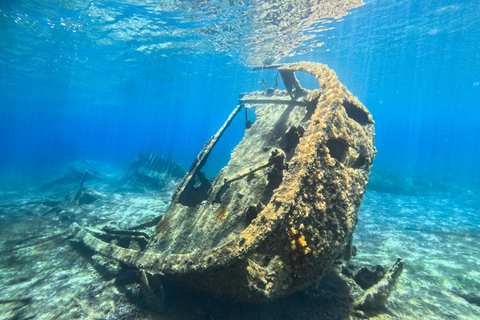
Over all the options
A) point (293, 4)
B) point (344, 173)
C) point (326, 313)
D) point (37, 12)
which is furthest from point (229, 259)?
point (37, 12)

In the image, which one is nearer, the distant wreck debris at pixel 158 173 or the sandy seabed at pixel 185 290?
the sandy seabed at pixel 185 290

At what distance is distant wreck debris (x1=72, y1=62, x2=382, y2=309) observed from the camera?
2.27 meters

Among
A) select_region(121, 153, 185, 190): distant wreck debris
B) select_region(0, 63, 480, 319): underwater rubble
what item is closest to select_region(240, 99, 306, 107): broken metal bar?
select_region(0, 63, 480, 319): underwater rubble

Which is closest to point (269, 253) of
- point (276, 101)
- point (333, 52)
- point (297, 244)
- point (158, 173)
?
point (297, 244)

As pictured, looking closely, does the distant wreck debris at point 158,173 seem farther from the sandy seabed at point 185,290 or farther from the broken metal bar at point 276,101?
the broken metal bar at point 276,101

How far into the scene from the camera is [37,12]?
47.3 feet

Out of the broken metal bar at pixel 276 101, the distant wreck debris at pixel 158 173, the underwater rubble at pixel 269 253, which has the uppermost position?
the broken metal bar at pixel 276 101

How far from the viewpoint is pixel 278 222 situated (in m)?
2.20

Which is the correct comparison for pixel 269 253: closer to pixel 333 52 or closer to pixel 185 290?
pixel 185 290

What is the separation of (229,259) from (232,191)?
2165mm

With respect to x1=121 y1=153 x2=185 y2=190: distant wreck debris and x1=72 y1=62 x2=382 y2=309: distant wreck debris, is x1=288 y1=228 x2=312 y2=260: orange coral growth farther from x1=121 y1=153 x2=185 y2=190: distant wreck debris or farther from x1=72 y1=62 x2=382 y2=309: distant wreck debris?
x1=121 y1=153 x2=185 y2=190: distant wreck debris

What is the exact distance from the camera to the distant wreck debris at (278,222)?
2270mm

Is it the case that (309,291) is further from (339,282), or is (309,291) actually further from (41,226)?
(41,226)

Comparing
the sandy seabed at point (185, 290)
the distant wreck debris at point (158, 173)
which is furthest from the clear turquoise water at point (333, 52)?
the distant wreck debris at point (158, 173)
